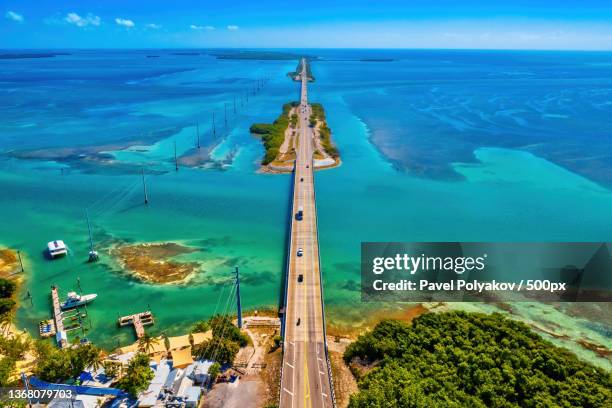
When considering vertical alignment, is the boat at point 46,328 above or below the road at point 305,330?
below

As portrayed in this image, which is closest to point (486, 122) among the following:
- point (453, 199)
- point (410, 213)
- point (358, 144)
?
point (358, 144)

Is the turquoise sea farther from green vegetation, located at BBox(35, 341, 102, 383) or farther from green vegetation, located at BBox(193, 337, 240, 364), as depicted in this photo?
green vegetation, located at BBox(193, 337, 240, 364)

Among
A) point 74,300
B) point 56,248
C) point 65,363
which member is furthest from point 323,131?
point 65,363

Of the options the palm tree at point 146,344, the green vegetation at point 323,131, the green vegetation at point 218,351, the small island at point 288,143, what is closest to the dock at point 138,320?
the palm tree at point 146,344

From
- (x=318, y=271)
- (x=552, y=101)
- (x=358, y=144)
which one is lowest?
(x=318, y=271)

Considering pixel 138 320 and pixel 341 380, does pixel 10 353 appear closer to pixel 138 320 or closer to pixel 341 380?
pixel 138 320

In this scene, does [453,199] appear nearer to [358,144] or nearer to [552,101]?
[358,144]

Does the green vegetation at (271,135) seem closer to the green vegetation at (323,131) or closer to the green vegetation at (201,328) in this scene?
the green vegetation at (323,131)

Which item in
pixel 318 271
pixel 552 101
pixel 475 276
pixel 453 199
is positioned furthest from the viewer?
pixel 552 101
